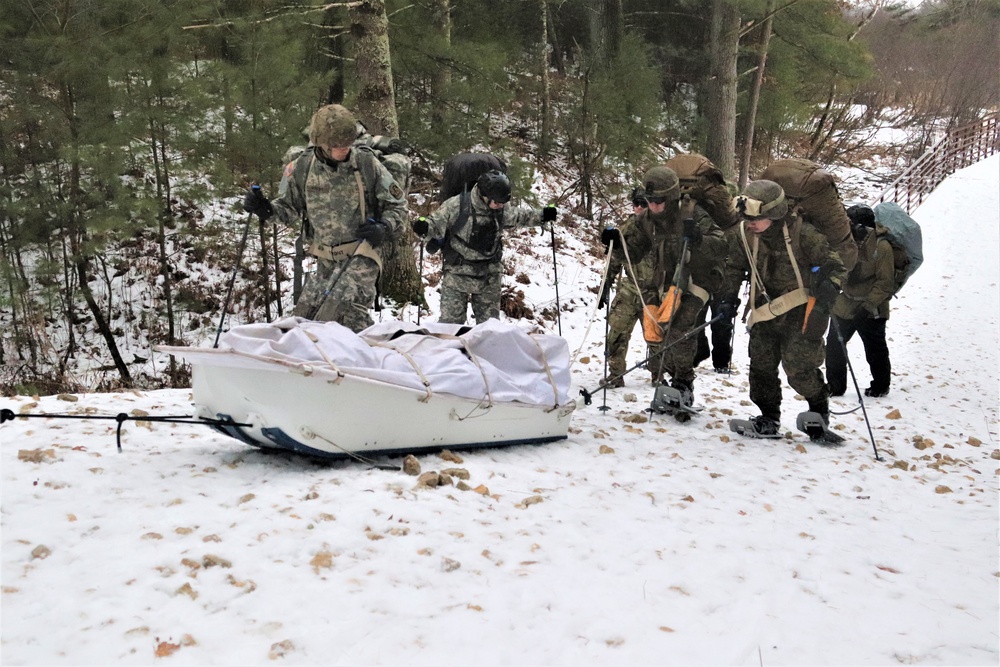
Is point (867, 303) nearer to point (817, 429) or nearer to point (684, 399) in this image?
point (817, 429)

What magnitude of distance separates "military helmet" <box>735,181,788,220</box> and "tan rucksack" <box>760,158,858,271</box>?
0.54 feet

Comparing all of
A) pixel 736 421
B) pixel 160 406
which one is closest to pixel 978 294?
pixel 736 421

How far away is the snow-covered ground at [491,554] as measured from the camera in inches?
98.9

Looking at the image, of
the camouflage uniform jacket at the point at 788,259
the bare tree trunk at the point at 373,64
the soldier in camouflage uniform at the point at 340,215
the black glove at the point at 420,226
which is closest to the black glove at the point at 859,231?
the camouflage uniform jacket at the point at 788,259

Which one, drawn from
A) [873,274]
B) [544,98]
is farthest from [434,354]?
[544,98]

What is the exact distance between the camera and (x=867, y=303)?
23.0ft

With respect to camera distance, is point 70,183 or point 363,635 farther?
point 70,183

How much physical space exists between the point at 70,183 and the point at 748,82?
14320mm

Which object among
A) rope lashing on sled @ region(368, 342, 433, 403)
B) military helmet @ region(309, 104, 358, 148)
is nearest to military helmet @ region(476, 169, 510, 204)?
military helmet @ region(309, 104, 358, 148)

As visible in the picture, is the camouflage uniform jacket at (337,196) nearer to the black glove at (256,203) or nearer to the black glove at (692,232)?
the black glove at (256,203)

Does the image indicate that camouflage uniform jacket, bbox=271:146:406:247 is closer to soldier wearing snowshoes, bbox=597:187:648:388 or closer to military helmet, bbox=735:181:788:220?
soldier wearing snowshoes, bbox=597:187:648:388

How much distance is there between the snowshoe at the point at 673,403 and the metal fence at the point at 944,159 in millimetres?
15226

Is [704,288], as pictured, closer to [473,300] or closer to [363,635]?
[473,300]

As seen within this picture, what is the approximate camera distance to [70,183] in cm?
930
